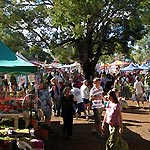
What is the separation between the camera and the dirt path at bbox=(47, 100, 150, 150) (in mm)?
11359

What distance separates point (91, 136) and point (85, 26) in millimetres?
17228

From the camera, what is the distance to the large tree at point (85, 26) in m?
28.0

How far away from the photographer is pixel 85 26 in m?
29.1

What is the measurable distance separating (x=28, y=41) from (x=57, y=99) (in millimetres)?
16779

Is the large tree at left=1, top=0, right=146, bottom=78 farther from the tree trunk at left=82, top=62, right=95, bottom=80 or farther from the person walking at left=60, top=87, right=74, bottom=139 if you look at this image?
the person walking at left=60, top=87, right=74, bottom=139

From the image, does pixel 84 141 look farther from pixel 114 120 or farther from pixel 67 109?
pixel 114 120

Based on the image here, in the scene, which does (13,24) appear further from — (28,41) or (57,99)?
(57,99)

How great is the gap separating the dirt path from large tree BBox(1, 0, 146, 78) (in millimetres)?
12093

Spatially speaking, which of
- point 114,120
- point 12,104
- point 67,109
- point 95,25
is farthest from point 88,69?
point 114,120

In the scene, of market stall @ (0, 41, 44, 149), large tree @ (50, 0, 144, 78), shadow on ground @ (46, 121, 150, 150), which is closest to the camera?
market stall @ (0, 41, 44, 149)

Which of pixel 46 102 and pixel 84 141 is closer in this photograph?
pixel 84 141

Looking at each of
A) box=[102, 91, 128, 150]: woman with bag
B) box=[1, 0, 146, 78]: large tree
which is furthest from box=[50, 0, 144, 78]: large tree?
box=[102, 91, 128, 150]: woman with bag

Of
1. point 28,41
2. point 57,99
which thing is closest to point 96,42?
point 28,41

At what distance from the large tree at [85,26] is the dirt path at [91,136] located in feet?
39.7
